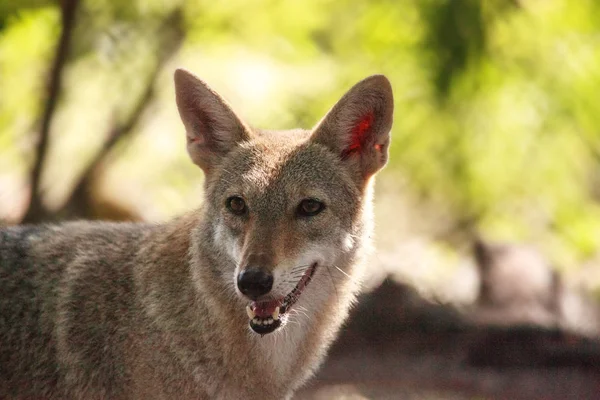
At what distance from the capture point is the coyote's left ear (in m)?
4.86

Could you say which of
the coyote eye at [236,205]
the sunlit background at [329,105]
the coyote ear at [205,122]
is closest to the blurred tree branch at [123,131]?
the sunlit background at [329,105]

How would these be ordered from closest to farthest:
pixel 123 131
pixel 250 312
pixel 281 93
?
1. pixel 250 312
2. pixel 281 93
3. pixel 123 131

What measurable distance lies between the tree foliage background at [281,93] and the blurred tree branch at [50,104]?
0.05 ft

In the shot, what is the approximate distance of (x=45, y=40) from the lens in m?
8.60

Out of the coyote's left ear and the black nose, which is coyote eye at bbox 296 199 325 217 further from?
the black nose

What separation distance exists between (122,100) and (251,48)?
5.54ft

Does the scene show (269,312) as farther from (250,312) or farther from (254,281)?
(254,281)

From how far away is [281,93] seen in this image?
9508mm

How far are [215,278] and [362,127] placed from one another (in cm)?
133

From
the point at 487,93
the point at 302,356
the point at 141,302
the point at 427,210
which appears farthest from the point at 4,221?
the point at 427,210

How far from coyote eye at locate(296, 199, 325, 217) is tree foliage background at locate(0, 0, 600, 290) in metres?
3.43

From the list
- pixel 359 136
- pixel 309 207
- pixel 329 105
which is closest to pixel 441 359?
pixel 329 105

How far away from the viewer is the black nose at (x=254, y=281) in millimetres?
4254

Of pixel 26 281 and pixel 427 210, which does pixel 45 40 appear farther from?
pixel 427 210
